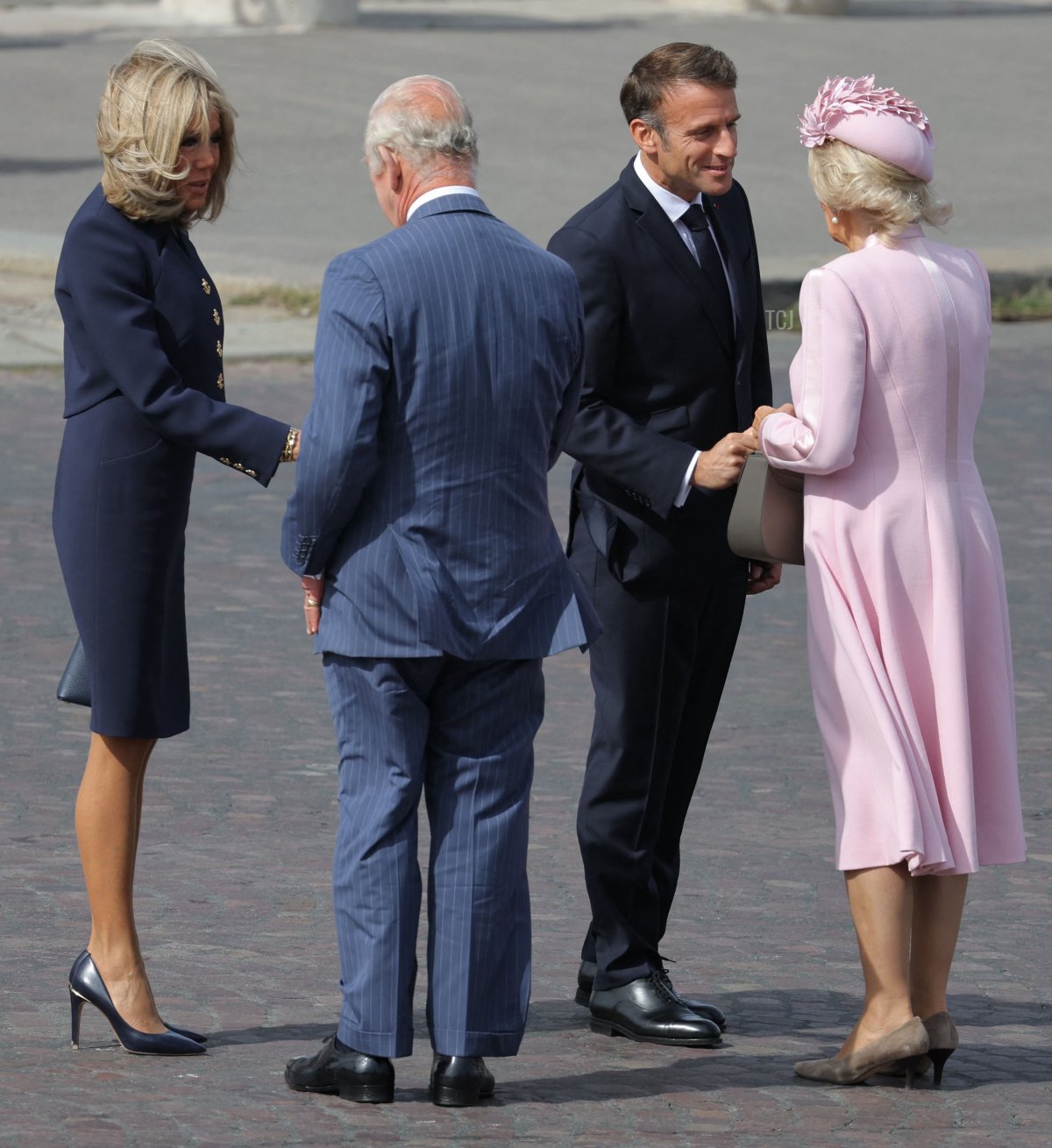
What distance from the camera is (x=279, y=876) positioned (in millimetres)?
5699

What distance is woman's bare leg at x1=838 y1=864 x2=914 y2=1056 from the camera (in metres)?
4.37

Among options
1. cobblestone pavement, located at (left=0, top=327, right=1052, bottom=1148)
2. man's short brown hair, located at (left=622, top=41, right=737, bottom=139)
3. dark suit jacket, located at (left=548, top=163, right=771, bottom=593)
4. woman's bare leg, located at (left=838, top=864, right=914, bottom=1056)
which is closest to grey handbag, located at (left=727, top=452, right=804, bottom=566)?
dark suit jacket, located at (left=548, top=163, right=771, bottom=593)

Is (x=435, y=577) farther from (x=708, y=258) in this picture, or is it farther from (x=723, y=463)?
(x=708, y=258)

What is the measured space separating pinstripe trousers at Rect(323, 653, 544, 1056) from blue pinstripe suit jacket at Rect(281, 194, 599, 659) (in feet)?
0.30

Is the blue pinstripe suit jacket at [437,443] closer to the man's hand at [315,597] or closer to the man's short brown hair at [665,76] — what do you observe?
the man's hand at [315,597]

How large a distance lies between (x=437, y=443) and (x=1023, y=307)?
38.3ft

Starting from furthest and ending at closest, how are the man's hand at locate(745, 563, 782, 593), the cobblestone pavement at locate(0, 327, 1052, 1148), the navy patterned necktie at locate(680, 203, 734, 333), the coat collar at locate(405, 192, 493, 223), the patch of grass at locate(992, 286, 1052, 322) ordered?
1. the patch of grass at locate(992, 286, 1052, 322)
2. the man's hand at locate(745, 563, 782, 593)
3. the navy patterned necktie at locate(680, 203, 734, 333)
4. the cobblestone pavement at locate(0, 327, 1052, 1148)
5. the coat collar at locate(405, 192, 493, 223)

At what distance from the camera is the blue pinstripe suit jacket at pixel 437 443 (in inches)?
156

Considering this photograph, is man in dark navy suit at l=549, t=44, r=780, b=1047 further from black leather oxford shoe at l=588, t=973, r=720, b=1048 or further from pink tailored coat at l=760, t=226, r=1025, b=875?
pink tailored coat at l=760, t=226, r=1025, b=875

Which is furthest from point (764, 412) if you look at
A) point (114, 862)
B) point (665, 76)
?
point (114, 862)

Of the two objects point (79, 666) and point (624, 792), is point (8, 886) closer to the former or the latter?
point (79, 666)

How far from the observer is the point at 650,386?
15.6 ft

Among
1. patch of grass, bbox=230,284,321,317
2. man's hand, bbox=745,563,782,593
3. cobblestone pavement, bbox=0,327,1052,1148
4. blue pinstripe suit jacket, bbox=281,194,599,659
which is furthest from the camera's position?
patch of grass, bbox=230,284,321,317

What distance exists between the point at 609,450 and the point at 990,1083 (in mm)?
1398
